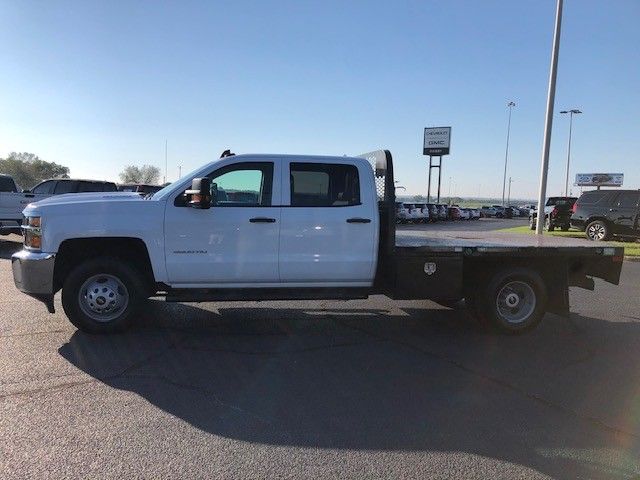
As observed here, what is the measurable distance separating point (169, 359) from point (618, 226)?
18.8 m

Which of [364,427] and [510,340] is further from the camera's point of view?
[510,340]

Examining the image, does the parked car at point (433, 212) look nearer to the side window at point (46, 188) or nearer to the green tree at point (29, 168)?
the side window at point (46, 188)

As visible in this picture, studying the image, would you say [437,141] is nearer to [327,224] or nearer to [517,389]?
[327,224]

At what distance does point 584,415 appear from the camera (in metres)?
4.36

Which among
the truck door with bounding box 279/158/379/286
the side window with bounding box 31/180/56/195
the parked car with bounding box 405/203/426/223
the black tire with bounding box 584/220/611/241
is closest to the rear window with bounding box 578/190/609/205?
the black tire with bounding box 584/220/611/241

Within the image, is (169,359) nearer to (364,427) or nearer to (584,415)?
(364,427)

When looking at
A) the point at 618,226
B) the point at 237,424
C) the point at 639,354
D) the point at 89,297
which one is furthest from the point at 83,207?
the point at 618,226

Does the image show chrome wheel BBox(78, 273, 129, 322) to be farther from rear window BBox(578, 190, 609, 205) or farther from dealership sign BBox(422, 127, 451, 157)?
dealership sign BBox(422, 127, 451, 157)

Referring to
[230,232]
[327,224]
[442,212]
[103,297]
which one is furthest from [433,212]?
[103,297]

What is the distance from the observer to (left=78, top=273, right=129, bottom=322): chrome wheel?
19.9ft

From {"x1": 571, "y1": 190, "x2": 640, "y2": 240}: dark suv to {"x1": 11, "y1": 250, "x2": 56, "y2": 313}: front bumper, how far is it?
18982 millimetres

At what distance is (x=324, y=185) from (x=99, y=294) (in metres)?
2.87

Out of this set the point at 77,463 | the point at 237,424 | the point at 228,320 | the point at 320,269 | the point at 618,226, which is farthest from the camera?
the point at 618,226

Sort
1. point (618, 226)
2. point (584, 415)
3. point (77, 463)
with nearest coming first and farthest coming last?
point (77, 463) → point (584, 415) → point (618, 226)
